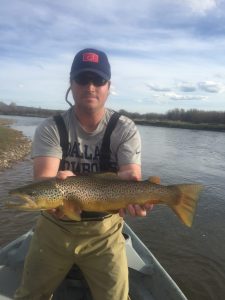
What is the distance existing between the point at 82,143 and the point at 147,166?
61.6ft

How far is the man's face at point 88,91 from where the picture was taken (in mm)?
4082

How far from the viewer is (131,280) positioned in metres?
5.93

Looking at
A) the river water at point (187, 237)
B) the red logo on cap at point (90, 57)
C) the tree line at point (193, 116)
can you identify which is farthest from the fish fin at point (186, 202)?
the tree line at point (193, 116)

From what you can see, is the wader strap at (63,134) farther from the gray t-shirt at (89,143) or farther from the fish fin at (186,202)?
the fish fin at (186,202)

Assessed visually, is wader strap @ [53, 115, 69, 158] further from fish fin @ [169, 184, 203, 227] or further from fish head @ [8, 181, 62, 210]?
fish fin @ [169, 184, 203, 227]

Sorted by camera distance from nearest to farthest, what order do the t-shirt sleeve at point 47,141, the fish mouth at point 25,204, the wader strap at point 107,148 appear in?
1. the fish mouth at point 25,204
2. the t-shirt sleeve at point 47,141
3. the wader strap at point 107,148

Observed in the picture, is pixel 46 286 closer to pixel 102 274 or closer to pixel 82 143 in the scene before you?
pixel 102 274

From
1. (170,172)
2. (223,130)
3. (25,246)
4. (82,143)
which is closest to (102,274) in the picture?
(82,143)

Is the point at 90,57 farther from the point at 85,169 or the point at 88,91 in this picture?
the point at 85,169

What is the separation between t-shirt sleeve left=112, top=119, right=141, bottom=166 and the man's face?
0.34 meters

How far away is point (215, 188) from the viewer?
17.1 meters

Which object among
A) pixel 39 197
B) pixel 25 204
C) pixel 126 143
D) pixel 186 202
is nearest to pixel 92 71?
pixel 126 143

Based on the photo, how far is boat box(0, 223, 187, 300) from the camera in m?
5.30

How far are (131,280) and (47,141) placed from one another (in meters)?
2.97
